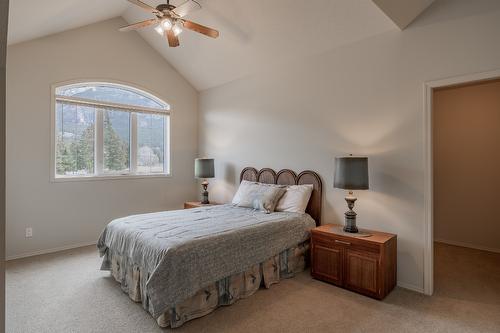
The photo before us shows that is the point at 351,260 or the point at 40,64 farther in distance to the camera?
the point at 40,64

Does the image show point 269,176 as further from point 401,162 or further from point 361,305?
point 361,305

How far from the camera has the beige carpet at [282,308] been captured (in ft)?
7.55

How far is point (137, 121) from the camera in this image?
16.8 feet

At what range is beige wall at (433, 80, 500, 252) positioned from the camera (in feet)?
13.6

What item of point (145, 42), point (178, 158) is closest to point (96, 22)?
point (145, 42)

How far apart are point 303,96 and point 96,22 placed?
3540mm

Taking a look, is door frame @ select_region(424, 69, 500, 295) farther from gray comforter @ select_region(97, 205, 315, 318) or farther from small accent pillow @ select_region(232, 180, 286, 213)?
small accent pillow @ select_region(232, 180, 286, 213)

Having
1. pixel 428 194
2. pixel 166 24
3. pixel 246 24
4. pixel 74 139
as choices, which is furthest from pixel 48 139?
pixel 428 194

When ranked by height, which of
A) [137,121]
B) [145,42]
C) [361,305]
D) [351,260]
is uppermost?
[145,42]

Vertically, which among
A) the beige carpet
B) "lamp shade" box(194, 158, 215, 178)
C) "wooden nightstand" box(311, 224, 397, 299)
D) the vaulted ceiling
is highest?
the vaulted ceiling

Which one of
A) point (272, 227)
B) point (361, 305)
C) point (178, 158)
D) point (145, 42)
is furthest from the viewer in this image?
point (178, 158)

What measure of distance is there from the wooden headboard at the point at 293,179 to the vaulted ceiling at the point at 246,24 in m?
1.67

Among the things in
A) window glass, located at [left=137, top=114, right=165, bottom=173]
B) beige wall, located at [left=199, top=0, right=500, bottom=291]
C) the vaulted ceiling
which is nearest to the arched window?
window glass, located at [left=137, top=114, right=165, bottom=173]

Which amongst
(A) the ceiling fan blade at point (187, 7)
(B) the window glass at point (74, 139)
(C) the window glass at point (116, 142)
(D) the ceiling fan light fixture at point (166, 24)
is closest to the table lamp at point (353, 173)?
(A) the ceiling fan blade at point (187, 7)
